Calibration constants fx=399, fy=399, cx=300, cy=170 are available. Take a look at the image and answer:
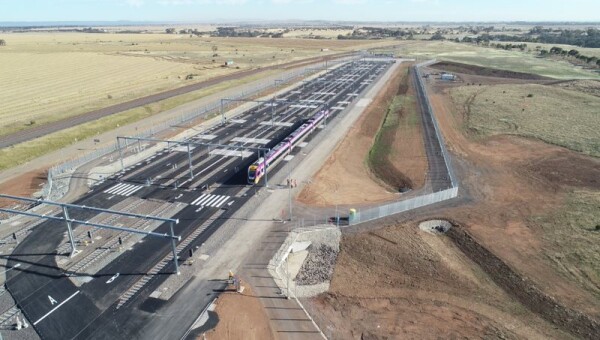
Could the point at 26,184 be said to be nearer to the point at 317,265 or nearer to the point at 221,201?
the point at 221,201

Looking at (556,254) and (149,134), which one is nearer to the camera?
(556,254)

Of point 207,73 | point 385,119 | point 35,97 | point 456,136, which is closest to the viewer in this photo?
point 456,136

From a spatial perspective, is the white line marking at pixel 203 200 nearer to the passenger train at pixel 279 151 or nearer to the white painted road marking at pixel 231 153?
the passenger train at pixel 279 151

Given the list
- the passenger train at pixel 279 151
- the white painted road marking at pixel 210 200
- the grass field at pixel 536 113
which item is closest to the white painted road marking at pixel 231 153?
the passenger train at pixel 279 151

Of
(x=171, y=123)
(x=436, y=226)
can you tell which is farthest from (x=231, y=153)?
(x=436, y=226)

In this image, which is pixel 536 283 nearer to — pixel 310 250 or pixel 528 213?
pixel 528 213

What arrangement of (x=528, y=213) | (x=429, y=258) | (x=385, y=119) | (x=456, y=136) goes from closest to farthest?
(x=429, y=258) → (x=528, y=213) → (x=456, y=136) → (x=385, y=119)

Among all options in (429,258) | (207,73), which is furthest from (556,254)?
(207,73)
